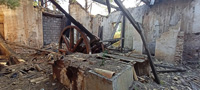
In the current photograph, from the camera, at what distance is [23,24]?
223 inches

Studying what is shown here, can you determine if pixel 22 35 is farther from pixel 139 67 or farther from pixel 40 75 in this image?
pixel 139 67

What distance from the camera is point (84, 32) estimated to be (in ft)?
10.9

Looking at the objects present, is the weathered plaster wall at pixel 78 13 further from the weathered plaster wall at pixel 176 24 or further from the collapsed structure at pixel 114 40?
the weathered plaster wall at pixel 176 24

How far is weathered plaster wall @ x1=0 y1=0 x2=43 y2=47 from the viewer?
17.5 ft

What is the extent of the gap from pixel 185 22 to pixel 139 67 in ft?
11.9

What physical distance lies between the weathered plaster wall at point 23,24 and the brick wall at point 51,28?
0.67 m

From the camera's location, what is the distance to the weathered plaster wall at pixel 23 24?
5.33 meters

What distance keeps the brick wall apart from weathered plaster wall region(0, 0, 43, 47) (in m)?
0.67

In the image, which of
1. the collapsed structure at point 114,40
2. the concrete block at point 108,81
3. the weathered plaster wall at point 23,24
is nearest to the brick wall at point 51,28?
the collapsed structure at point 114,40

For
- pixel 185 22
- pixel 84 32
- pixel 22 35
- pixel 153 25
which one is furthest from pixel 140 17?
pixel 22 35

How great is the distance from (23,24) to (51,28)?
2.07 meters

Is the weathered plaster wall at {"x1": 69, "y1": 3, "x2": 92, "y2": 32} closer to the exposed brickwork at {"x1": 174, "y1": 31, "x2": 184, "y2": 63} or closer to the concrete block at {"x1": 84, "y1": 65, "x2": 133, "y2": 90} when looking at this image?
the exposed brickwork at {"x1": 174, "y1": 31, "x2": 184, "y2": 63}

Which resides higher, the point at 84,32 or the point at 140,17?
the point at 140,17

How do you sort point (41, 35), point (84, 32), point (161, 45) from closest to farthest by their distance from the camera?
point (84, 32) → point (161, 45) → point (41, 35)
